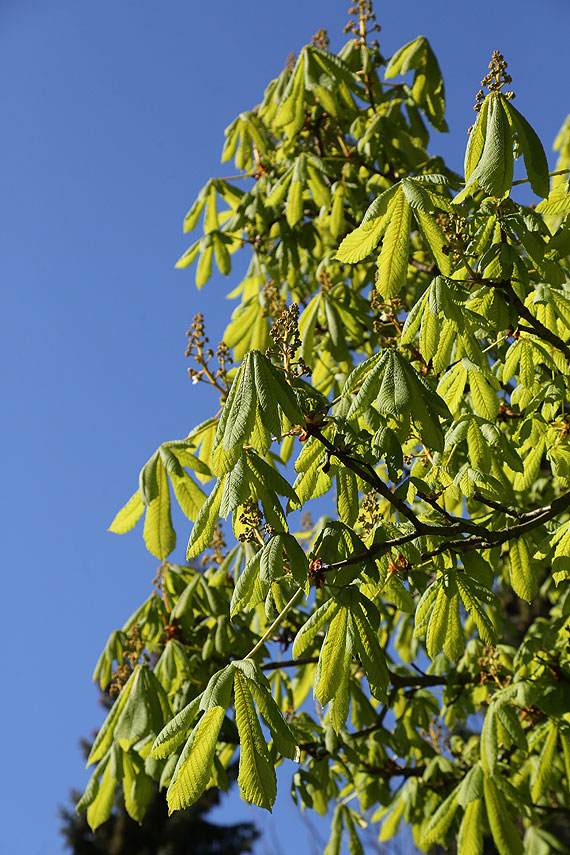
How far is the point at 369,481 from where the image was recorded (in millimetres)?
1816

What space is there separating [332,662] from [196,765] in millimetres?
360

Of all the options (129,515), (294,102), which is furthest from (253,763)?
(294,102)

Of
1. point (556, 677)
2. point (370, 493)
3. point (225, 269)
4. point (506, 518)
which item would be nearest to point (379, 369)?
point (370, 493)

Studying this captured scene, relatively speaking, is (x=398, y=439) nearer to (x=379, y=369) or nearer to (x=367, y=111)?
(x=379, y=369)

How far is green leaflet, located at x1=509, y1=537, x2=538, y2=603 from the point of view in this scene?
2.46m

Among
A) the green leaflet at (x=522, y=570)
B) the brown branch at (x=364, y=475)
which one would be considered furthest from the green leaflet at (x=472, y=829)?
the brown branch at (x=364, y=475)

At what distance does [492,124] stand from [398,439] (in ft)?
2.43

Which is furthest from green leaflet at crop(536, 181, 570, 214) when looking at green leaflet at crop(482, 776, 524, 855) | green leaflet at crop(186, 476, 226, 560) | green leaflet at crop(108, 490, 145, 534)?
green leaflet at crop(482, 776, 524, 855)

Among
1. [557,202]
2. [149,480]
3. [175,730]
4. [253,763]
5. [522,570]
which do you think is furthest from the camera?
[149,480]

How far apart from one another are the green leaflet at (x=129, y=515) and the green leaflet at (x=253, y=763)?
1.12m

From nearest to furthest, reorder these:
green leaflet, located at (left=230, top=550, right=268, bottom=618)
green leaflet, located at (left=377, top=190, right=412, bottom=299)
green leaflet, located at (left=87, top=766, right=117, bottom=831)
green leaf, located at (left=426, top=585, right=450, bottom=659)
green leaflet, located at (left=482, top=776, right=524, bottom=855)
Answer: green leaflet, located at (left=230, top=550, right=268, bottom=618), green leaflet, located at (left=377, top=190, right=412, bottom=299), green leaf, located at (left=426, top=585, right=450, bottom=659), green leaflet, located at (left=482, top=776, right=524, bottom=855), green leaflet, located at (left=87, top=766, right=117, bottom=831)

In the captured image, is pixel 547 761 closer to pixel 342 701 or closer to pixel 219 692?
pixel 342 701

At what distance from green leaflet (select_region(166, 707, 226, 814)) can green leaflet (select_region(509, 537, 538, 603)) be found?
1.16m

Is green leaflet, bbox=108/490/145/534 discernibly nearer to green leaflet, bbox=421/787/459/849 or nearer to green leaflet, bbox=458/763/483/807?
green leaflet, bbox=458/763/483/807
